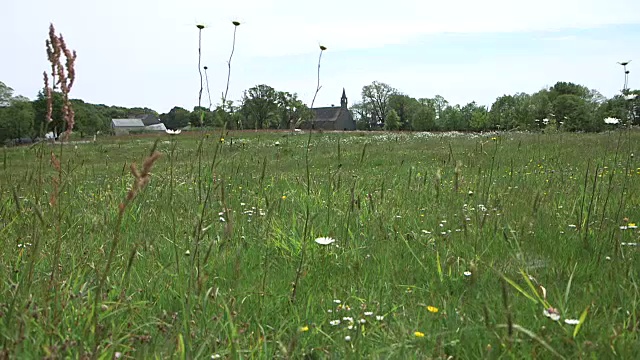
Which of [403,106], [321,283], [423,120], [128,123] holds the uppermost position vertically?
[403,106]

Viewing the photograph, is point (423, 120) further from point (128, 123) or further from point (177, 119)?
point (128, 123)

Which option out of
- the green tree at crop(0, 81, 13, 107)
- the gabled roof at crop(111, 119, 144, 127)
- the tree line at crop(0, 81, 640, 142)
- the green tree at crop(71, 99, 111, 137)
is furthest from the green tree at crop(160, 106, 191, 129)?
the green tree at crop(71, 99, 111, 137)

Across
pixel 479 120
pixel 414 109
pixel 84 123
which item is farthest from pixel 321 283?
pixel 414 109

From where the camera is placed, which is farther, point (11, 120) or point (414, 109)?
point (414, 109)

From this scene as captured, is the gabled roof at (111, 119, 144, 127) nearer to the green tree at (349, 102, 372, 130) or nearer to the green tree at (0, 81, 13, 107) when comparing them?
the green tree at (0, 81, 13, 107)

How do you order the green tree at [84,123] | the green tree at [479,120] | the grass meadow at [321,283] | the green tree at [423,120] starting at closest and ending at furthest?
1. the grass meadow at [321,283]
2. the green tree at [84,123]
3. the green tree at [479,120]
4. the green tree at [423,120]

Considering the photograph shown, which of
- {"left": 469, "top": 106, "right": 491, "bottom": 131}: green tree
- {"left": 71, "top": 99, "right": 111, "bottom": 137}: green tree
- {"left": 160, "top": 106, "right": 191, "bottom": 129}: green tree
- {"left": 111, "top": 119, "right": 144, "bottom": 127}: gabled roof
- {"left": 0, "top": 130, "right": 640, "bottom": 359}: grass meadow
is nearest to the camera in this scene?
{"left": 0, "top": 130, "right": 640, "bottom": 359}: grass meadow

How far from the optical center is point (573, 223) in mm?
3234

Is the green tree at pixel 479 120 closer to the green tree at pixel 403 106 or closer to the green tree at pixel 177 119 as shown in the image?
the green tree at pixel 403 106

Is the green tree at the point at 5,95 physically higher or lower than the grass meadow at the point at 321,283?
higher

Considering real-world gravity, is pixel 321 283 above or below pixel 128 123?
above

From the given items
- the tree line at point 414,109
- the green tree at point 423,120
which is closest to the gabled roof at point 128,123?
the tree line at point 414,109

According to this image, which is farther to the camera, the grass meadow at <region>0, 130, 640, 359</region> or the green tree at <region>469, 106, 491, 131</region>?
the green tree at <region>469, 106, 491, 131</region>

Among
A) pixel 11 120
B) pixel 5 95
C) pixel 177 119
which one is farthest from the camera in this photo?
pixel 177 119
